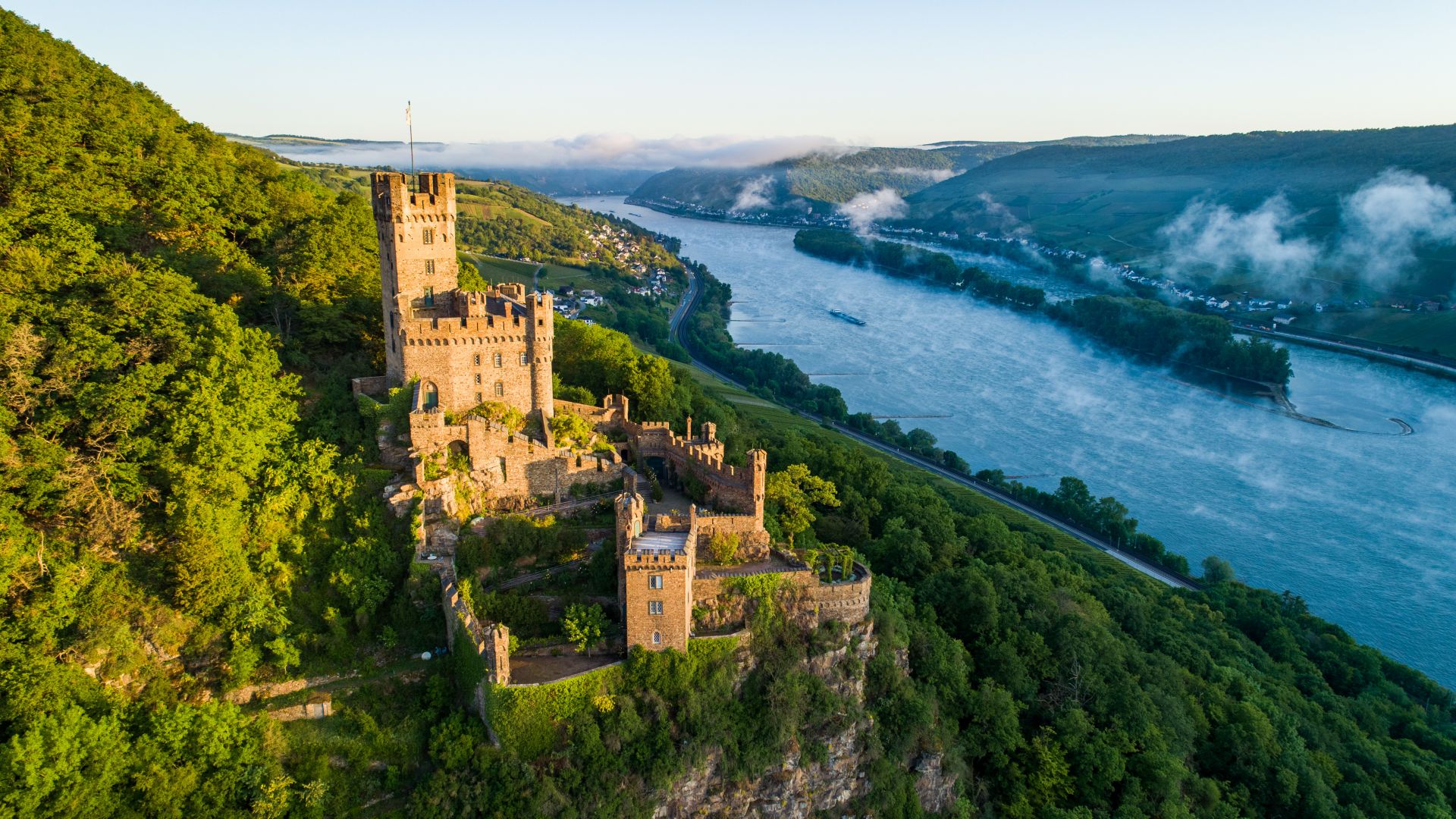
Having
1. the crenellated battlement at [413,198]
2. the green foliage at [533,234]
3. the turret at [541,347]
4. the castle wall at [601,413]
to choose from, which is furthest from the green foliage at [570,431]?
the green foliage at [533,234]

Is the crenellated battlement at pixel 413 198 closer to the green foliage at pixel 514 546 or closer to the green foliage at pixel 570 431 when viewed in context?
the green foliage at pixel 570 431

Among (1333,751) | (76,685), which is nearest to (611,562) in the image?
(76,685)

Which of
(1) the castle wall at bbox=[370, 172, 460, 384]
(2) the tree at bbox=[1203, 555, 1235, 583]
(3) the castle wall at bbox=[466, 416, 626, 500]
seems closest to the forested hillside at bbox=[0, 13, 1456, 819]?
(3) the castle wall at bbox=[466, 416, 626, 500]

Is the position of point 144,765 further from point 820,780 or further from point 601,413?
point 820,780

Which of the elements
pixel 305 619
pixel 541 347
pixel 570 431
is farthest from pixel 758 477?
pixel 305 619

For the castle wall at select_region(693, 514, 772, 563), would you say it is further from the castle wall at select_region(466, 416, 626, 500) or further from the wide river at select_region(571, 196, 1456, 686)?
the wide river at select_region(571, 196, 1456, 686)
